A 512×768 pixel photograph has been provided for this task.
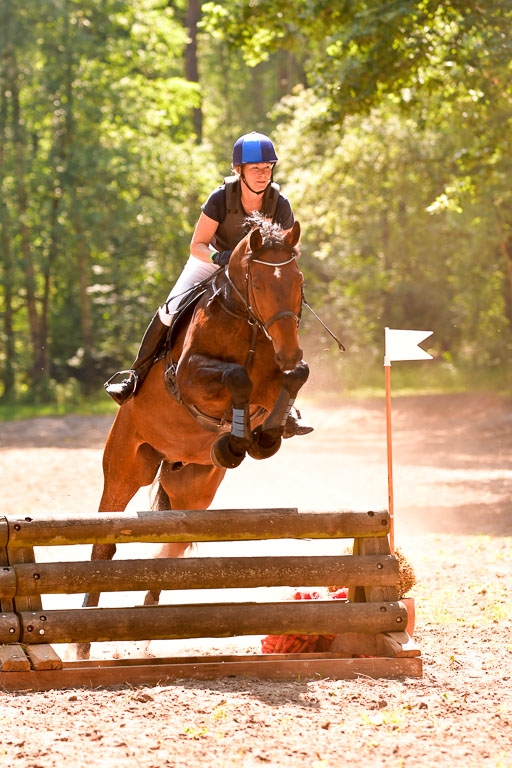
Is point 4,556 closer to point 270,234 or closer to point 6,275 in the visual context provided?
point 270,234

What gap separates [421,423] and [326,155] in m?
6.41

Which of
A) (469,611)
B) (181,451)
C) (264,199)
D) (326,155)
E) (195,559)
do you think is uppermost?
(326,155)

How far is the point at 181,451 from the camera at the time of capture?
6266 mm

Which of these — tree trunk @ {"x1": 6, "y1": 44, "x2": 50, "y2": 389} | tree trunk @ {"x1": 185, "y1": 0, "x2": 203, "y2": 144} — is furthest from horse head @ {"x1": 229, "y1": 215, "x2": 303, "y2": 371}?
tree trunk @ {"x1": 185, "y1": 0, "x2": 203, "y2": 144}

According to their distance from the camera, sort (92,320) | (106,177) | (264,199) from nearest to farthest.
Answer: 1. (264,199)
2. (106,177)
3. (92,320)

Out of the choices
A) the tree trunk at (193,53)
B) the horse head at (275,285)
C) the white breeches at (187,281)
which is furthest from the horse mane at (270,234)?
the tree trunk at (193,53)

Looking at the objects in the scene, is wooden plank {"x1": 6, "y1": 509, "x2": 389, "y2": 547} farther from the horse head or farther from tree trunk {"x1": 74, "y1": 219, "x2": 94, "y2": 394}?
tree trunk {"x1": 74, "y1": 219, "x2": 94, "y2": 394}

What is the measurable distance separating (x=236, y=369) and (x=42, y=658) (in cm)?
176

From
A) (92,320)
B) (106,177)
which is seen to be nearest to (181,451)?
(106,177)

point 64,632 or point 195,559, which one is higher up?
point 195,559

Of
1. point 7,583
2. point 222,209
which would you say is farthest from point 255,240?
point 7,583

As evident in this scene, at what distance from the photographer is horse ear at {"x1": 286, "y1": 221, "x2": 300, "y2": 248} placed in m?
5.28

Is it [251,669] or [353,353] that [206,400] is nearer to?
[251,669]

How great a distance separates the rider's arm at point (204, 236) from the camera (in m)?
5.98
